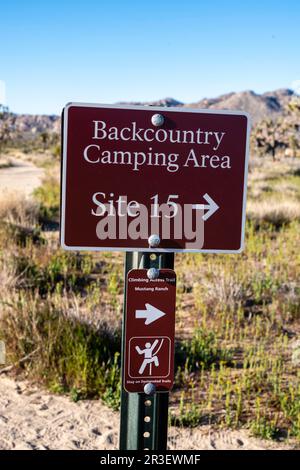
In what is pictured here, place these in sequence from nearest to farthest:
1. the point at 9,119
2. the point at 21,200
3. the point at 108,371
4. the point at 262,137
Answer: the point at 108,371 → the point at 21,200 → the point at 262,137 → the point at 9,119

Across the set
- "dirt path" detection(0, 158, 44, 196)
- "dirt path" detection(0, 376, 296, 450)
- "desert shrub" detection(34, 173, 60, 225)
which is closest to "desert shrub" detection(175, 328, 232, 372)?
"dirt path" detection(0, 376, 296, 450)

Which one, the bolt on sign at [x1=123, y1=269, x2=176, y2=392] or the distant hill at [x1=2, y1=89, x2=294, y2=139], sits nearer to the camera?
the bolt on sign at [x1=123, y1=269, x2=176, y2=392]

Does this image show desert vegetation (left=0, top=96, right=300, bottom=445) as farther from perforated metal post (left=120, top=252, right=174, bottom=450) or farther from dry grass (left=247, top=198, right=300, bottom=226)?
dry grass (left=247, top=198, right=300, bottom=226)

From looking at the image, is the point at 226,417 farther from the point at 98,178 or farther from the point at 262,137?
the point at 262,137

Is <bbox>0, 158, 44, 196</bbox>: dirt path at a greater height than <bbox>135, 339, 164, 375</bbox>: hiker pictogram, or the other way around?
<bbox>0, 158, 44, 196</bbox>: dirt path

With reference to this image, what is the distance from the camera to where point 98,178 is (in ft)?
6.64

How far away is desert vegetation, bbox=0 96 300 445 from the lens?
12.5 feet

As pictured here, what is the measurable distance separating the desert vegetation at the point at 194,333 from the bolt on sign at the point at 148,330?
1578mm

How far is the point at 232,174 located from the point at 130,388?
2.84 feet

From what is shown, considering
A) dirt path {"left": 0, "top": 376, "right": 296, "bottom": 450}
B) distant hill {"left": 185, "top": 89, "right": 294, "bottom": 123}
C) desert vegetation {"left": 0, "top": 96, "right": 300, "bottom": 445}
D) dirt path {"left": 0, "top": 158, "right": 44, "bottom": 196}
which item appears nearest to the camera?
dirt path {"left": 0, "top": 376, "right": 296, "bottom": 450}

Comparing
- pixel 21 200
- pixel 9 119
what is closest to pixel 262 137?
pixel 9 119

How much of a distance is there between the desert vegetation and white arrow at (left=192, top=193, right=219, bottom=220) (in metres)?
1.83

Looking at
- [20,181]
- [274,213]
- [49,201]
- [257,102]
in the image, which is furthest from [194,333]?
[257,102]

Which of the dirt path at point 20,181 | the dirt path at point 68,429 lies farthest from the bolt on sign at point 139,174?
the dirt path at point 20,181
